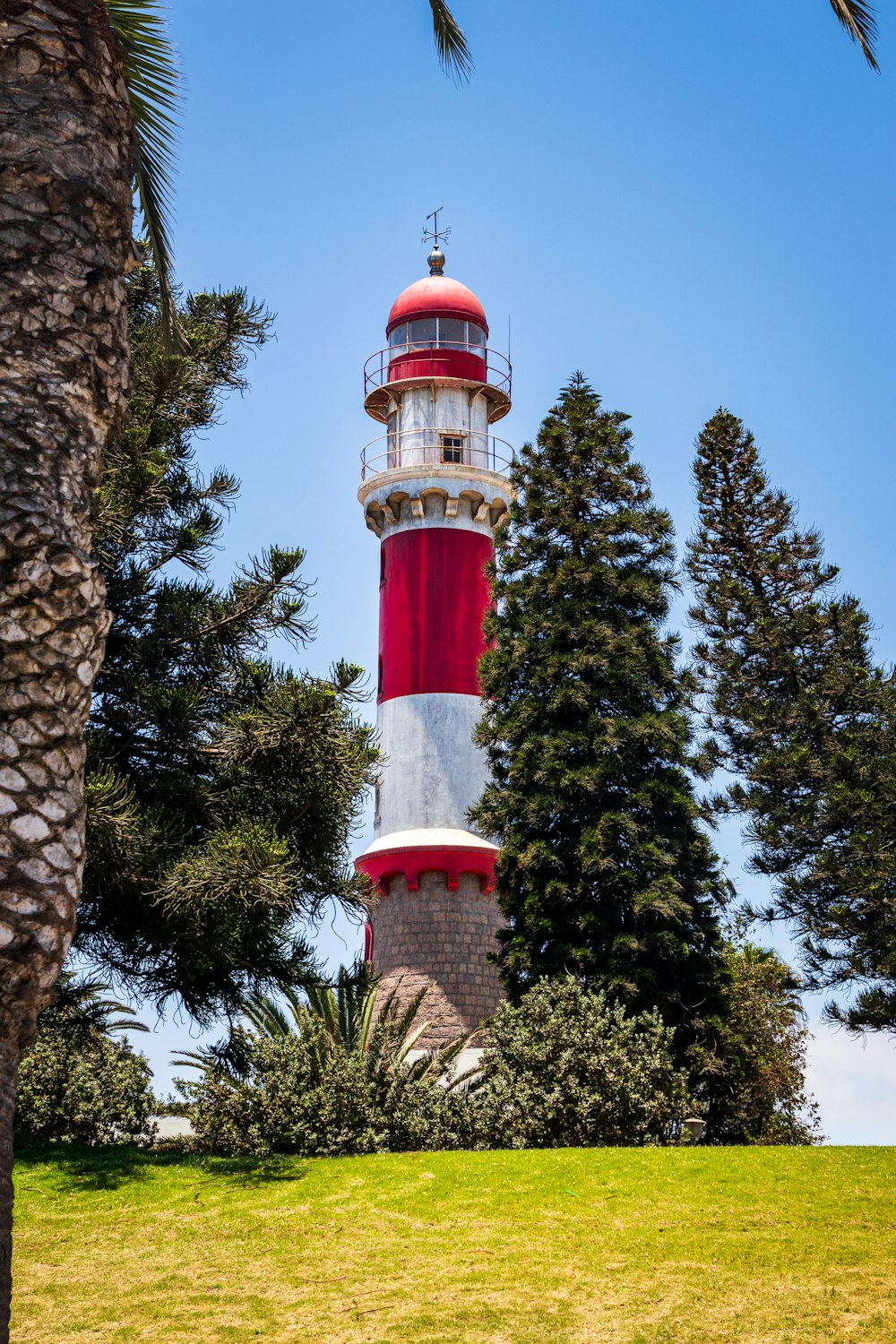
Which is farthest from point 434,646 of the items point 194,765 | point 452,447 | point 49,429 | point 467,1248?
point 49,429

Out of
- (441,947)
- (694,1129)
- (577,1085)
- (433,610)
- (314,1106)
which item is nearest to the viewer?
(314,1106)

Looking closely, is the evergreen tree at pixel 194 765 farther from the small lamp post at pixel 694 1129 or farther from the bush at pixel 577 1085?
the small lamp post at pixel 694 1129

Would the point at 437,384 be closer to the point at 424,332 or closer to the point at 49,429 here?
the point at 424,332

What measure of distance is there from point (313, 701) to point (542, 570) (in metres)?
8.15

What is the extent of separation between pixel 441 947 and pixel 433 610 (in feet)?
23.0

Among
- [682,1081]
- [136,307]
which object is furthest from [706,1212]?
[136,307]

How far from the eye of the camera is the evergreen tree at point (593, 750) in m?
20.3

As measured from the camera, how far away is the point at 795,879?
72.6ft

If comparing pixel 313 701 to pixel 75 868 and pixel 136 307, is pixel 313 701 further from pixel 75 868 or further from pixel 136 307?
pixel 75 868

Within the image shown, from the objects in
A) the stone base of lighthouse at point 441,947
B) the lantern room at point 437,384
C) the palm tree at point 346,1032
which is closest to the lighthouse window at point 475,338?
the lantern room at point 437,384

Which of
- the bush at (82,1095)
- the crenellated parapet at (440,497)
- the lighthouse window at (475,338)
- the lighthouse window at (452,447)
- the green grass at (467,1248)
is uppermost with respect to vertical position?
the lighthouse window at (475,338)

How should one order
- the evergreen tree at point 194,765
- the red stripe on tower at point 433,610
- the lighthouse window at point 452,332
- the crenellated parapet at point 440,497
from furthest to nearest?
the lighthouse window at point 452,332 → the crenellated parapet at point 440,497 → the red stripe on tower at point 433,610 → the evergreen tree at point 194,765

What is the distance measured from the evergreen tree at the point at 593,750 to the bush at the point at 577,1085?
1693 millimetres

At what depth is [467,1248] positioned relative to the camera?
1190 centimetres
